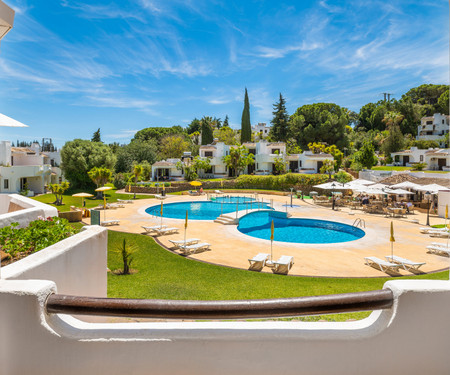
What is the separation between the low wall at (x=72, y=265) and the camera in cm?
314

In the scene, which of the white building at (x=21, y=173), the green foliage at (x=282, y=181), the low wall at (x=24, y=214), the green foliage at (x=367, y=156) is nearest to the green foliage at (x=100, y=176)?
the white building at (x=21, y=173)

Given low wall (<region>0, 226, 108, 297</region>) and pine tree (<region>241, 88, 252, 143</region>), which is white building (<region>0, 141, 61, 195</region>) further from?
pine tree (<region>241, 88, 252, 143</region>)

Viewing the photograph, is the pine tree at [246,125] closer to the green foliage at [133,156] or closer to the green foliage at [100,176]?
the green foliage at [133,156]

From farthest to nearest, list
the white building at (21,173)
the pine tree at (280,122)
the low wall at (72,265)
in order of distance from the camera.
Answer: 1. the pine tree at (280,122)
2. the white building at (21,173)
3. the low wall at (72,265)

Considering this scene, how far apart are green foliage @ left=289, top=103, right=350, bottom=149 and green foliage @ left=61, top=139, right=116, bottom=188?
4279 centimetres

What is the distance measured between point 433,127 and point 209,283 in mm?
73813

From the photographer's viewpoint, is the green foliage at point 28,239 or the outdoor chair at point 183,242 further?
the outdoor chair at point 183,242

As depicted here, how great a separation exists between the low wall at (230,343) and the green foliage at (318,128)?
66.2 metres

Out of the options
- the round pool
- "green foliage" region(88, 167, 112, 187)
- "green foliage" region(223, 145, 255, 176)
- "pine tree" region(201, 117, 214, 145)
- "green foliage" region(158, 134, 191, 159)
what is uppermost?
"pine tree" region(201, 117, 214, 145)

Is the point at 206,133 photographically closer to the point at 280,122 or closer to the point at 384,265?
the point at 280,122

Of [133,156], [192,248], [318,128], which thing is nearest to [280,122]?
[318,128]

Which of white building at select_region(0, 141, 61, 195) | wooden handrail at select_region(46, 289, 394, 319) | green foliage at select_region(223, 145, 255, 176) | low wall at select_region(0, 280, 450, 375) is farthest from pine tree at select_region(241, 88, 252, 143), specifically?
wooden handrail at select_region(46, 289, 394, 319)

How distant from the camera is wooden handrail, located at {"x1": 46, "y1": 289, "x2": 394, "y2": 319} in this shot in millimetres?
1965

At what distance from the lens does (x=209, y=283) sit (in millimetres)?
9539
